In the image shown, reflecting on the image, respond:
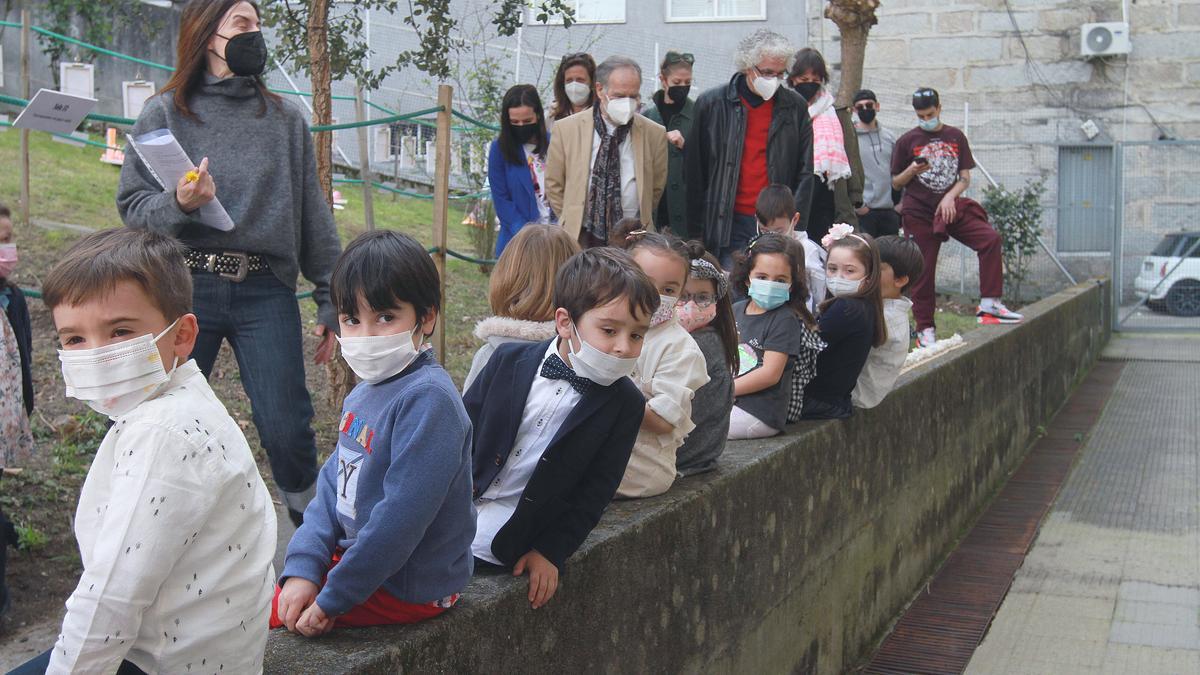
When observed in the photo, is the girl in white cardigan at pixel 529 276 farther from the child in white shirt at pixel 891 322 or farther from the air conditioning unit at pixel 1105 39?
the air conditioning unit at pixel 1105 39

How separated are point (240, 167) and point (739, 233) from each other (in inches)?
126

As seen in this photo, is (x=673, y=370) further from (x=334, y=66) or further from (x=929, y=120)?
(x=929, y=120)

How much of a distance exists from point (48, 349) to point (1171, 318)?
45.1 ft

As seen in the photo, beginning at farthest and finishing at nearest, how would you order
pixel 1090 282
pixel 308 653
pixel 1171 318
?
pixel 1171 318, pixel 1090 282, pixel 308 653

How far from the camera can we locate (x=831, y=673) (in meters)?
4.94

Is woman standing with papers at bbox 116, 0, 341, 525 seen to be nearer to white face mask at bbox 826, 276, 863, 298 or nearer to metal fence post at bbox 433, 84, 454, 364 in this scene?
white face mask at bbox 826, 276, 863, 298

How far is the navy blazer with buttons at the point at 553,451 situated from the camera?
274 centimetres

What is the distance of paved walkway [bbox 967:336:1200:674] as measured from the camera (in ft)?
17.3

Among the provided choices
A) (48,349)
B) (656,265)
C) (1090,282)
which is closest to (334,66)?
(48,349)

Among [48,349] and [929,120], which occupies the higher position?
[929,120]

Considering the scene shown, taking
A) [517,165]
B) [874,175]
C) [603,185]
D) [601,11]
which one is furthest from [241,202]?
[601,11]

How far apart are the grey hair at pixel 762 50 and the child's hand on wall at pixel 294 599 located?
4.80 meters

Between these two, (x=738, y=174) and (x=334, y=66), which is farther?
(x=334, y=66)

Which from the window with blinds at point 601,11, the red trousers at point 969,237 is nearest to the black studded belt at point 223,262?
the red trousers at point 969,237
